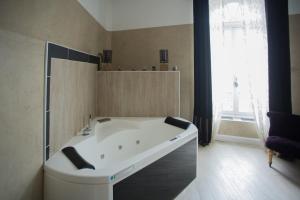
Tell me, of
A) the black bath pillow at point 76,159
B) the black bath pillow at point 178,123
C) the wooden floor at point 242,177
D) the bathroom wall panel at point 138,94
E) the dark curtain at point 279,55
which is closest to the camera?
the black bath pillow at point 76,159

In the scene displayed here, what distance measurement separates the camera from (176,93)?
10.1 feet

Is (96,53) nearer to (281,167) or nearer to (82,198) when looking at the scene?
(82,198)

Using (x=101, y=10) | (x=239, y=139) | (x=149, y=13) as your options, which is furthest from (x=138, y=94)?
(x=239, y=139)

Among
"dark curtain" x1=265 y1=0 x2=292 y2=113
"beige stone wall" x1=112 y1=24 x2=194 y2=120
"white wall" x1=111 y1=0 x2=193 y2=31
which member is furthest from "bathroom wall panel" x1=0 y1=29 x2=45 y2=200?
"dark curtain" x1=265 y1=0 x2=292 y2=113

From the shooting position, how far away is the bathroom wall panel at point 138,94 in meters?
3.02

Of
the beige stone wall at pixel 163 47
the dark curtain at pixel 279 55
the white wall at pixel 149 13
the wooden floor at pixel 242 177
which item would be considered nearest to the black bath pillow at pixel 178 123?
the wooden floor at pixel 242 177

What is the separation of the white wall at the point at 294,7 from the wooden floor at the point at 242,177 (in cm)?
236

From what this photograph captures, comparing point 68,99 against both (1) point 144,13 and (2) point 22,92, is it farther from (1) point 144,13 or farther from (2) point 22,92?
(1) point 144,13

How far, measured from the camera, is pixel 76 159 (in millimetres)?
1457

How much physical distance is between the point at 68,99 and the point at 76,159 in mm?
759

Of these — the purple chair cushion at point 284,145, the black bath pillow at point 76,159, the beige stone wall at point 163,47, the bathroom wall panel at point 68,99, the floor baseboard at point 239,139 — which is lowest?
the floor baseboard at point 239,139

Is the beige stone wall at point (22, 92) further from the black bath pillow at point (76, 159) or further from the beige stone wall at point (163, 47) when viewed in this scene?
the beige stone wall at point (163, 47)

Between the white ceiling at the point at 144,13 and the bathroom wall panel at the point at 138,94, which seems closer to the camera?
the bathroom wall panel at the point at 138,94

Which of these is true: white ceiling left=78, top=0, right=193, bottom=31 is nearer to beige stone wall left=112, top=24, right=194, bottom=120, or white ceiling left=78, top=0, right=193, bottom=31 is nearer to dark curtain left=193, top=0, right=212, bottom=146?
beige stone wall left=112, top=24, right=194, bottom=120
